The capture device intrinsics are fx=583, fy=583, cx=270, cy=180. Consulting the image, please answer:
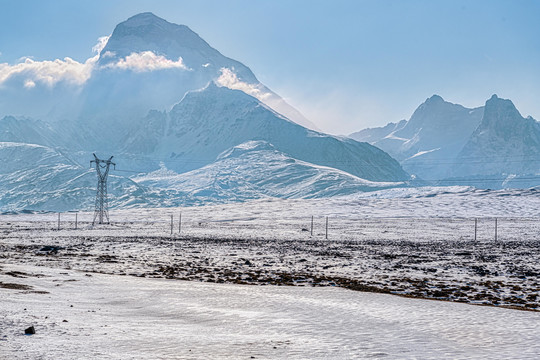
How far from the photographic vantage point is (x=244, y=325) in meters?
15.7

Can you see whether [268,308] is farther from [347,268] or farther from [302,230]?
[302,230]

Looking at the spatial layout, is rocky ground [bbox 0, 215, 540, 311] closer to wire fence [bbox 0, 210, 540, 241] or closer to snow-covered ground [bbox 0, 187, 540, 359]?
snow-covered ground [bbox 0, 187, 540, 359]

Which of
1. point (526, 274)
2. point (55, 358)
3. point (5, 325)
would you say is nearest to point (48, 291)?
point (5, 325)

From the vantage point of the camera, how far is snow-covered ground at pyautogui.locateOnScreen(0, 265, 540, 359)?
12.5 meters

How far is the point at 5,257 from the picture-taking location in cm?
3438

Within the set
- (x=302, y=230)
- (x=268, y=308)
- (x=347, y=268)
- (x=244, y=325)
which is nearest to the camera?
(x=244, y=325)

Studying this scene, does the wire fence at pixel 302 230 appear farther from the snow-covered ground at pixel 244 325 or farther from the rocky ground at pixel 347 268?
the snow-covered ground at pixel 244 325

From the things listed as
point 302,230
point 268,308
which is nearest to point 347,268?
point 268,308

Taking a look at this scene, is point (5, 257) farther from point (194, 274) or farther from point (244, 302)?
point (244, 302)

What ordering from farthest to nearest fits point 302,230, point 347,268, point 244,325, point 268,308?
point 302,230 < point 347,268 < point 268,308 < point 244,325

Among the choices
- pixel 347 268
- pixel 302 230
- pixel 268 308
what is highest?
pixel 268 308

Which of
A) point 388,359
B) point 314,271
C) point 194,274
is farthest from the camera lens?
point 314,271

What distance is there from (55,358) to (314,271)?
21554 millimetres

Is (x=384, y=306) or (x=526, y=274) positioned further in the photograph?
(x=526, y=274)
